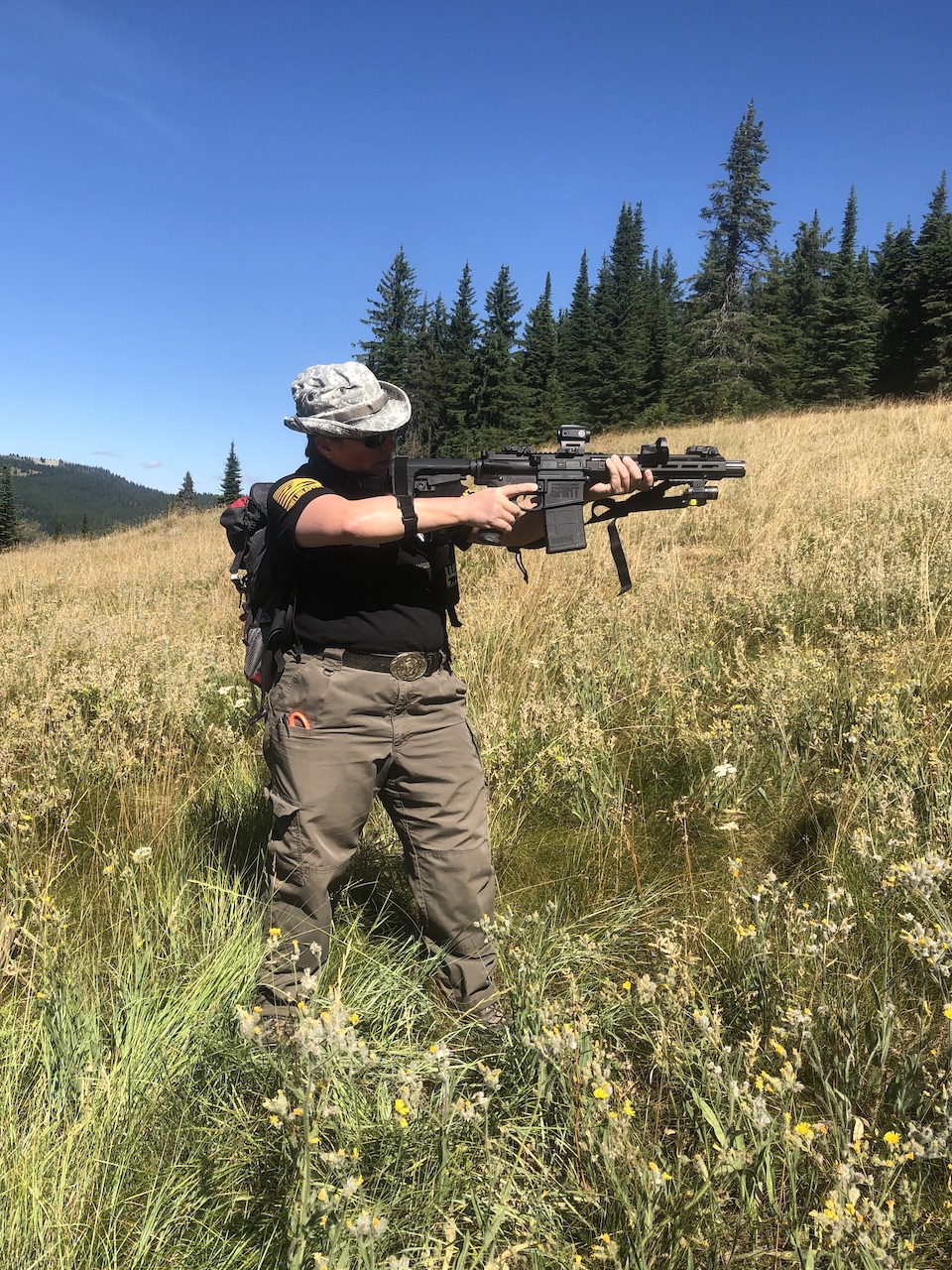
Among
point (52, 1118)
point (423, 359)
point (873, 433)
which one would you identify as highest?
point (423, 359)

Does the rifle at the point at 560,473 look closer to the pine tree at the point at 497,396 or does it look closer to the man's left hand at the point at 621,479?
the man's left hand at the point at 621,479

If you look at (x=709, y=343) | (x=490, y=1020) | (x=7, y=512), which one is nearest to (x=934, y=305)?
(x=709, y=343)

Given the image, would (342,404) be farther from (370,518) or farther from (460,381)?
(460,381)

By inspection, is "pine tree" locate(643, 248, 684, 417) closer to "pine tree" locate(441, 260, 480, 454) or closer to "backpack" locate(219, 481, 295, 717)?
"pine tree" locate(441, 260, 480, 454)

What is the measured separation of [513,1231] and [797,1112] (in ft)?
2.47

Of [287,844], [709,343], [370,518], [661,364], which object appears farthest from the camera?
[661,364]

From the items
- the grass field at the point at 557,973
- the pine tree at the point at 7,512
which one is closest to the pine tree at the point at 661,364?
the grass field at the point at 557,973

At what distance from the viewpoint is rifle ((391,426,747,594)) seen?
8.50ft

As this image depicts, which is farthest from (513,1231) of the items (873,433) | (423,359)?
(423,359)

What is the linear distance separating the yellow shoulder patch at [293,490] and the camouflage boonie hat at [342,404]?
0.19 meters

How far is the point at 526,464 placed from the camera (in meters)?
2.74

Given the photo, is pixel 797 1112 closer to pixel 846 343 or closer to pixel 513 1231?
pixel 513 1231

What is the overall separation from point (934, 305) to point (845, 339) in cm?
→ 417

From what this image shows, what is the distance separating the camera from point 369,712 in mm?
2346
